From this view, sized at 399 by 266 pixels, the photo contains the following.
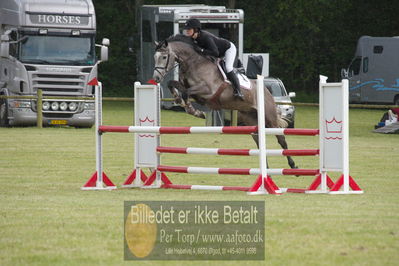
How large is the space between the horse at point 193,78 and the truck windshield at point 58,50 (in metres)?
13.0

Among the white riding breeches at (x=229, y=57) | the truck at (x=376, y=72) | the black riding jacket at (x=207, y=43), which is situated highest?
the black riding jacket at (x=207, y=43)

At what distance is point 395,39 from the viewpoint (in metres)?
41.2

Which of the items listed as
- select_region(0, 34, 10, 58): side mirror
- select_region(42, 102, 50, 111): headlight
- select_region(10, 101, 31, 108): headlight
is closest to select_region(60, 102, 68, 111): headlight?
select_region(42, 102, 50, 111): headlight

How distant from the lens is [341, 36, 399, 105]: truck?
135 ft

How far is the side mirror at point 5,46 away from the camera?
2575 centimetres

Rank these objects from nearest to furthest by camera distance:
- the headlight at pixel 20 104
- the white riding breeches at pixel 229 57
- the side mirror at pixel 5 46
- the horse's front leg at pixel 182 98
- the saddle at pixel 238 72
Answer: the horse's front leg at pixel 182 98 → the white riding breeches at pixel 229 57 → the saddle at pixel 238 72 → the side mirror at pixel 5 46 → the headlight at pixel 20 104

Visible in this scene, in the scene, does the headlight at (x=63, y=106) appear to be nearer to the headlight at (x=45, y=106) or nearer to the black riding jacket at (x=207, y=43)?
the headlight at (x=45, y=106)

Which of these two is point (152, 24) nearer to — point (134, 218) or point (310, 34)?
point (310, 34)

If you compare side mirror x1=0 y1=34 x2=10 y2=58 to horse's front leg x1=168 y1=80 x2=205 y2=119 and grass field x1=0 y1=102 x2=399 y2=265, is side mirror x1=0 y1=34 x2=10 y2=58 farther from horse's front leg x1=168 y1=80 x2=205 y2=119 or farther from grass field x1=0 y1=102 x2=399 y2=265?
horse's front leg x1=168 y1=80 x2=205 y2=119

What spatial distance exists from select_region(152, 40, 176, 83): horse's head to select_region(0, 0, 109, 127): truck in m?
13.4

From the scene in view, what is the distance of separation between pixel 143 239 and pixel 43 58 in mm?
19081

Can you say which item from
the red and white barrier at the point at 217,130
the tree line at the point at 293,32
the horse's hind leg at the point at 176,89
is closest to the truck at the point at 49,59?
the horse's hind leg at the point at 176,89

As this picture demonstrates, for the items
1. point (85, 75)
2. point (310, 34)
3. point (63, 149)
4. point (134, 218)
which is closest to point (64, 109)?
point (85, 75)

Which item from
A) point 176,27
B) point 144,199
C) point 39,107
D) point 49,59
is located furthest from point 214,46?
point 176,27
